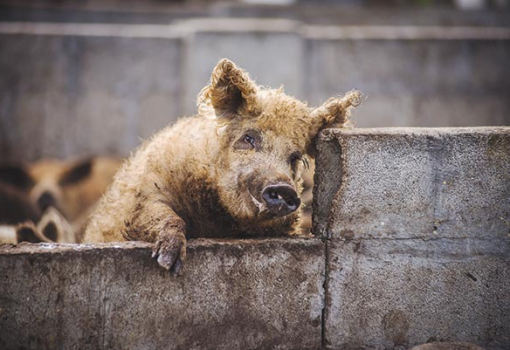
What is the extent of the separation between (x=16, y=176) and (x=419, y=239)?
638 cm

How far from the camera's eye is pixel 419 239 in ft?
10.7

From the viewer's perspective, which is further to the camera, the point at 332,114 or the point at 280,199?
the point at 332,114

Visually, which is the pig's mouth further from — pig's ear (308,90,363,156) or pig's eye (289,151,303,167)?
pig's ear (308,90,363,156)

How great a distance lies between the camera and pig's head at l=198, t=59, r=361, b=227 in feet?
11.0

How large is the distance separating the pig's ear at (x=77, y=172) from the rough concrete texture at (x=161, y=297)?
491cm

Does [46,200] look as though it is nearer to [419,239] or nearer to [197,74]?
[197,74]

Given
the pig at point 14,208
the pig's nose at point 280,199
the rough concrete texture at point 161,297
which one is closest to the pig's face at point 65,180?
the pig at point 14,208

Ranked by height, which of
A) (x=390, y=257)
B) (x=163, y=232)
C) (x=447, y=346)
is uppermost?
(x=163, y=232)

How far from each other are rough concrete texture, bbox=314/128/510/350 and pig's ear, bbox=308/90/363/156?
53cm

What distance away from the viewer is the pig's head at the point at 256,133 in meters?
3.36

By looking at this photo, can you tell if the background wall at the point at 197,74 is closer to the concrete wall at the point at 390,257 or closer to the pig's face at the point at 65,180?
the pig's face at the point at 65,180

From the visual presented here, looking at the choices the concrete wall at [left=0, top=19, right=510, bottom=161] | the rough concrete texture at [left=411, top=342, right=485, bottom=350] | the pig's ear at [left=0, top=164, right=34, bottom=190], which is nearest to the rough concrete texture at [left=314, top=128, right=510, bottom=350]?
the rough concrete texture at [left=411, top=342, right=485, bottom=350]

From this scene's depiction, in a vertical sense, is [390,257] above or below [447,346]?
above

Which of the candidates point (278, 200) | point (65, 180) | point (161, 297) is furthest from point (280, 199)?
point (65, 180)
